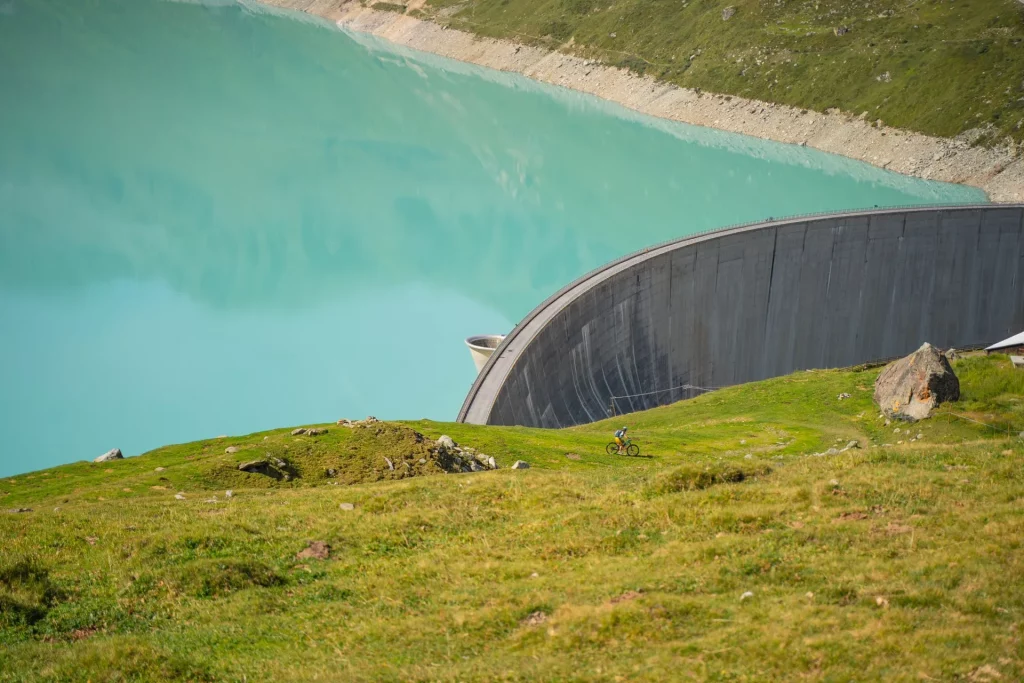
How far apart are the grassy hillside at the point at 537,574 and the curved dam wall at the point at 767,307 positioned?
1942cm

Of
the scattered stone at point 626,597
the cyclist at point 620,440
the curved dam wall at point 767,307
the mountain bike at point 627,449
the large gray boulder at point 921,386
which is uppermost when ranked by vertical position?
the curved dam wall at point 767,307

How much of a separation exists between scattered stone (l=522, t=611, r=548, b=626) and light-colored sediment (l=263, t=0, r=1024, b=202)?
81444 mm

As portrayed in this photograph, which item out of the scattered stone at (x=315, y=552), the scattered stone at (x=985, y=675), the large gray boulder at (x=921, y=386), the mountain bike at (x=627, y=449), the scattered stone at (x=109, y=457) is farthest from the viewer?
the large gray boulder at (x=921, y=386)

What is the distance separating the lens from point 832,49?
362 feet

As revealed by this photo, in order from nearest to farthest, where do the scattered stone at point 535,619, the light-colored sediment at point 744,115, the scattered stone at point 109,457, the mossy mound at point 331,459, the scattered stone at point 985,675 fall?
1. the scattered stone at point 985,675
2. the scattered stone at point 535,619
3. the mossy mound at point 331,459
4. the scattered stone at point 109,457
5. the light-colored sediment at point 744,115

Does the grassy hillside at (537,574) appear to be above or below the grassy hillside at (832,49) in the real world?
below

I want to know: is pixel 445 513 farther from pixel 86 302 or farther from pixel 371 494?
pixel 86 302

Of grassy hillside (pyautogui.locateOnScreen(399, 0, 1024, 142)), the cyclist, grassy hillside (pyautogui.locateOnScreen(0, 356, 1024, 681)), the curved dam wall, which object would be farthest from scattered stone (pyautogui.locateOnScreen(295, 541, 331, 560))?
grassy hillside (pyautogui.locateOnScreen(399, 0, 1024, 142))

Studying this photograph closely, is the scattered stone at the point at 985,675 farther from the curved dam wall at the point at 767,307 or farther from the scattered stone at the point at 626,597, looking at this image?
the curved dam wall at the point at 767,307

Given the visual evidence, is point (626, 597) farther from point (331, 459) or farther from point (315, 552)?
point (331, 459)

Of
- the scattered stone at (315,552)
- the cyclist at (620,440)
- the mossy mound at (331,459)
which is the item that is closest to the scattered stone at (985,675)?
the scattered stone at (315,552)

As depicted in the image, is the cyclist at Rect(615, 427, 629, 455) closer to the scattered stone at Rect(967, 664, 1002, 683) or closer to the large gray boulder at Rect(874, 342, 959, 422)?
the large gray boulder at Rect(874, 342, 959, 422)

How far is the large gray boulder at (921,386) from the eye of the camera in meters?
32.1

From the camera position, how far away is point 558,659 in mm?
11250
